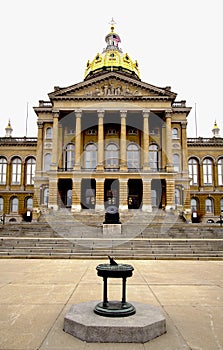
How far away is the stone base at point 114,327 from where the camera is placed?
187 inches

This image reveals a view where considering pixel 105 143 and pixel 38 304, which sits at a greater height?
pixel 105 143

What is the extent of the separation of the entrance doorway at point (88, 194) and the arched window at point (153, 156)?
8.92 m

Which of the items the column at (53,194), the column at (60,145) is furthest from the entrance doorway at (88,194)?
the column at (60,145)

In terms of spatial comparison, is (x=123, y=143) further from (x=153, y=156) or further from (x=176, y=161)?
(x=176, y=161)

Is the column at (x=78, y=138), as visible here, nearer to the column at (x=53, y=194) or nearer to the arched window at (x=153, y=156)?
the column at (x=53, y=194)

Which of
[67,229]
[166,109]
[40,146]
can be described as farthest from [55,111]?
[67,229]

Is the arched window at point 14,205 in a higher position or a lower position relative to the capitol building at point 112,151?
lower

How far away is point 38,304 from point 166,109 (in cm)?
3935

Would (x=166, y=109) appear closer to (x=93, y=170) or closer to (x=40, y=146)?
(x=93, y=170)

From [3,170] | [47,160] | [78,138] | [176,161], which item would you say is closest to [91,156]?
[78,138]

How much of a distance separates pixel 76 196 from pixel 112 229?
16744 mm

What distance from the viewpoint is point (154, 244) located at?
63.6 feet

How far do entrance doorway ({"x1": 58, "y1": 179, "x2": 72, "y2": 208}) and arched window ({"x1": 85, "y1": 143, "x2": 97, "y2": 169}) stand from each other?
3.67 metres

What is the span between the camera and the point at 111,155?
4634cm
